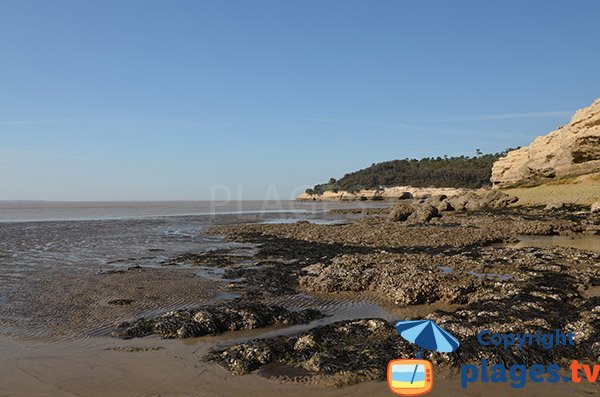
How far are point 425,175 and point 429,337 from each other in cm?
16040

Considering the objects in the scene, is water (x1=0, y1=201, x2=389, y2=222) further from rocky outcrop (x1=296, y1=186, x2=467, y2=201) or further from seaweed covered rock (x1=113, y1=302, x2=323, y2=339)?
seaweed covered rock (x1=113, y1=302, x2=323, y2=339)

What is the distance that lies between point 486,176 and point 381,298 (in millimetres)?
141966

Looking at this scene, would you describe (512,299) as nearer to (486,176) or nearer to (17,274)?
(17,274)

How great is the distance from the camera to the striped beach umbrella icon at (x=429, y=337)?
586 centimetres

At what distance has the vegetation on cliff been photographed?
140500 mm

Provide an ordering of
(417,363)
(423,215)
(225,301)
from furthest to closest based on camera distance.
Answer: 1. (423,215)
2. (225,301)
3. (417,363)

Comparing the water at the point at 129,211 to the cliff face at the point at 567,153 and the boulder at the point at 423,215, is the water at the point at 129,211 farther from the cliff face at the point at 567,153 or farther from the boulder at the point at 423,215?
the cliff face at the point at 567,153

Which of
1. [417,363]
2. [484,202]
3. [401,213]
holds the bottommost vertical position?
[417,363]

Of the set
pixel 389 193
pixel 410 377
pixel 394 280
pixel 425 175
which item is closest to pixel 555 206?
pixel 394 280

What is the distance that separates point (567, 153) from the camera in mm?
49625

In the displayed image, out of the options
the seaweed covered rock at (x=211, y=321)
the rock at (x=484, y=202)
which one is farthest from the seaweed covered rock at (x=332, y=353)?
the rock at (x=484, y=202)

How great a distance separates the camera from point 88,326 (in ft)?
27.5

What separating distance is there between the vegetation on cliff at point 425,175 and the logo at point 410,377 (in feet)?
446

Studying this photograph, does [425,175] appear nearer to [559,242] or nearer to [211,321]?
[559,242]
